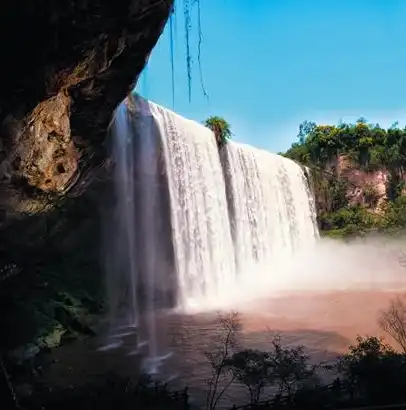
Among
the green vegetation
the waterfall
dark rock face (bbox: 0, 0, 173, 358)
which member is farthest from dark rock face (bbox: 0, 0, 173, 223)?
the green vegetation

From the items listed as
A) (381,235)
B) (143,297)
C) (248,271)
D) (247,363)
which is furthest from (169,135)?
(381,235)

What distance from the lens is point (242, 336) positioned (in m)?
12.1

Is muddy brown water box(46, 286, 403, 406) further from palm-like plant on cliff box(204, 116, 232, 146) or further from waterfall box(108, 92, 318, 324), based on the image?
palm-like plant on cliff box(204, 116, 232, 146)

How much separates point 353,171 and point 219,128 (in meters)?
19.0

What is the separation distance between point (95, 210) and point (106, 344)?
5.17 metres

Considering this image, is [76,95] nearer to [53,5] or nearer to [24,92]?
[24,92]

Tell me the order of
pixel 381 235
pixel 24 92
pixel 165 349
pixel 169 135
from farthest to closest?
pixel 381 235 < pixel 169 135 < pixel 165 349 < pixel 24 92

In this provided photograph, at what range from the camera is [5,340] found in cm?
913

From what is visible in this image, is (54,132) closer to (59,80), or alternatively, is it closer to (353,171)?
(59,80)

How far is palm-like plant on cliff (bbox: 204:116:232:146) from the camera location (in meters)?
22.1

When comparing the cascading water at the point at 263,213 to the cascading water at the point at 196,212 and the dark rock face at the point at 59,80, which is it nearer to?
the cascading water at the point at 196,212

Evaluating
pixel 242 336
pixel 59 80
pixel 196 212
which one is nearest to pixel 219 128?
pixel 196 212

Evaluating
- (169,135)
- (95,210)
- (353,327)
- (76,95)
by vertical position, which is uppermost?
(169,135)

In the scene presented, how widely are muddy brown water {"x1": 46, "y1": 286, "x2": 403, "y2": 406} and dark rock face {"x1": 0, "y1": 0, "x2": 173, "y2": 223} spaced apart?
3.25 meters
